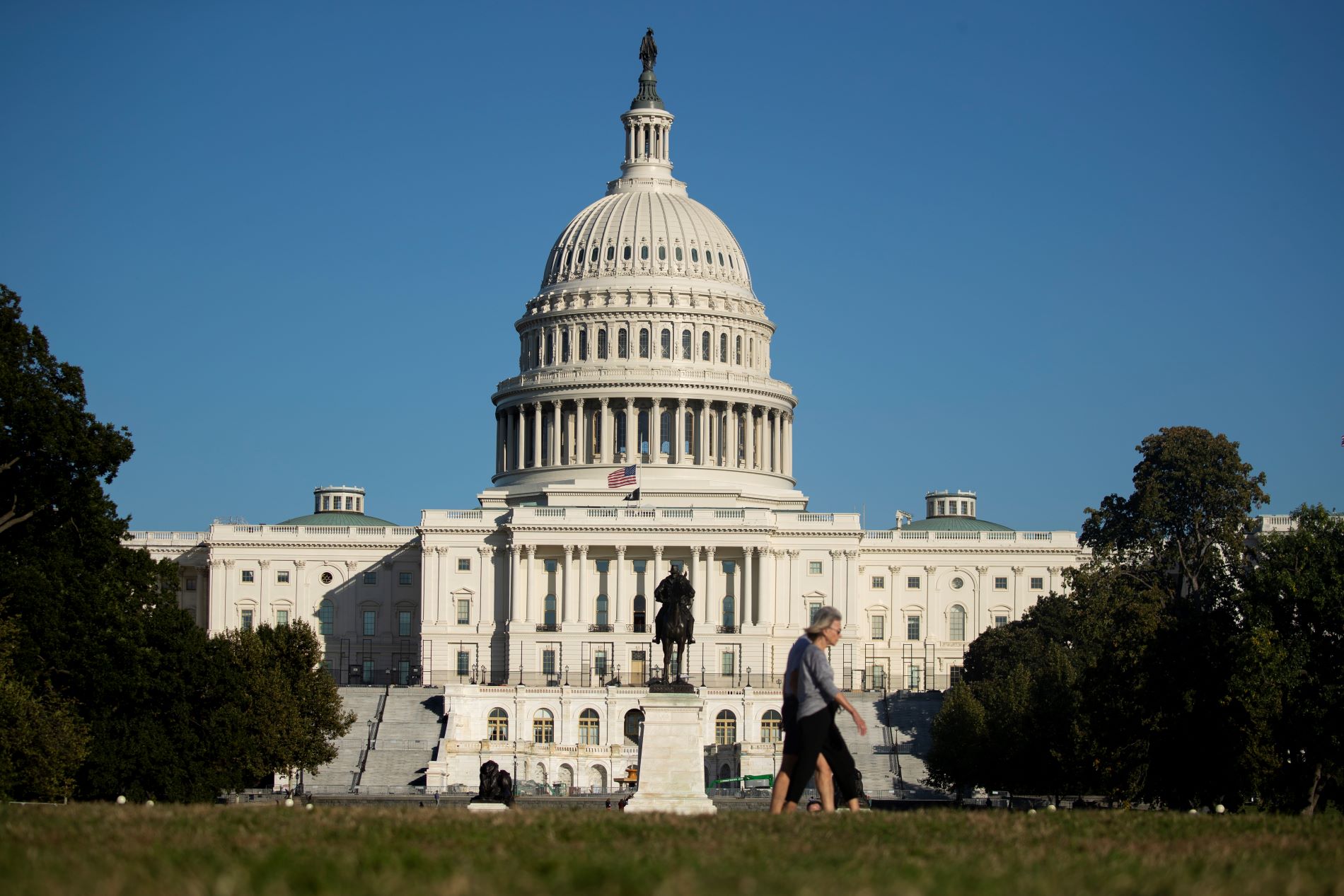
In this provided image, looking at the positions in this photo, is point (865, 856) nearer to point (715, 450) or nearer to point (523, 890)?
point (523, 890)

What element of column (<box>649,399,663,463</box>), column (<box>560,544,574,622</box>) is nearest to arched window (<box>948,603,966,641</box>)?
column (<box>649,399,663,463</box>)

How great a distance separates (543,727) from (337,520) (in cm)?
5084

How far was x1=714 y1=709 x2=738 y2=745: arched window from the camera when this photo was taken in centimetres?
12406

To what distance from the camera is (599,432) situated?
6275 inches

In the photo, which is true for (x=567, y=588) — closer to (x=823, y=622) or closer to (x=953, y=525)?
(x=953, y=525)

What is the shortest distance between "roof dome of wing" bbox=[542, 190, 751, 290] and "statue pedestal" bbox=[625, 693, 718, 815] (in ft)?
366

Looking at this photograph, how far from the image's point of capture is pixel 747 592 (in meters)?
141

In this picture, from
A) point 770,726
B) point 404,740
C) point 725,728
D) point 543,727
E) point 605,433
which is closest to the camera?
point 404,740

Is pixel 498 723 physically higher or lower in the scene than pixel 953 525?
lower

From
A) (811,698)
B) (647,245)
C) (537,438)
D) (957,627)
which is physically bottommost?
(811,698)

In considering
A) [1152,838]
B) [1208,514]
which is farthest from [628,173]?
[1152,838]

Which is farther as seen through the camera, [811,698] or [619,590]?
[619,590]

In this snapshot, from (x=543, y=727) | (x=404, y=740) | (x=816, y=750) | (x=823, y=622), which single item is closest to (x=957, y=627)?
(x=543, y=727)

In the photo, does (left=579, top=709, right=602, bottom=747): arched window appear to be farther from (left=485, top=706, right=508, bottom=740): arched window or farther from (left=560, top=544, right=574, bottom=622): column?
(left=560, top=544, right=574, bottom=622): column
